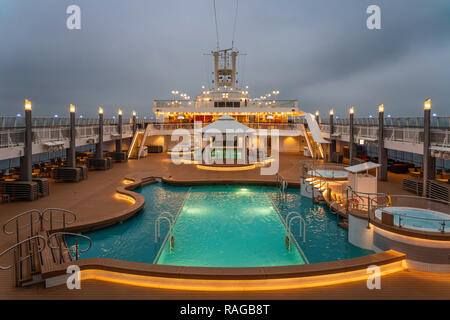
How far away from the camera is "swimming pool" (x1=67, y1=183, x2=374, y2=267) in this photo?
7145 millimetres

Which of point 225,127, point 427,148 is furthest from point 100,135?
point 427,148

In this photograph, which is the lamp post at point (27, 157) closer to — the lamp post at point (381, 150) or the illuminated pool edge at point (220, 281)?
the illuminated pool edge at point (220, 281)

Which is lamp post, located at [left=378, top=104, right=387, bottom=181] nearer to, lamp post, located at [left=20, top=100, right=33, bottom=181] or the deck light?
the deck light

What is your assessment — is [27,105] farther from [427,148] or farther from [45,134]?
[427,148]

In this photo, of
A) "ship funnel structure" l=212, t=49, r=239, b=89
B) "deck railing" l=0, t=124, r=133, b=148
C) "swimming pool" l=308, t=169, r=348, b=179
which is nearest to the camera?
"deck railing" l=0, t=124, r=133, b=148

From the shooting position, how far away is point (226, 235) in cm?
857

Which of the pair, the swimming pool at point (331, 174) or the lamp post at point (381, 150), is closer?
the swimming pool at point (331, 174)

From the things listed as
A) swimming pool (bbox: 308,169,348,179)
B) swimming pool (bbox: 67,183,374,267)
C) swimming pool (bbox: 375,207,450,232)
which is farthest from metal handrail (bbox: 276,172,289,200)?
swimming pool (bbox: 375,207,450,232)

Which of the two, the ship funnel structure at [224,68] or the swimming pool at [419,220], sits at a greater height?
the ship funnel structure at [224,68]

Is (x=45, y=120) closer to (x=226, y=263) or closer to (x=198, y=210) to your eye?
(x=198, y=210)

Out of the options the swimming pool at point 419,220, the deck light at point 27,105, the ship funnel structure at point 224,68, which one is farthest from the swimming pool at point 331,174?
the ship funnel structure at point 224,68

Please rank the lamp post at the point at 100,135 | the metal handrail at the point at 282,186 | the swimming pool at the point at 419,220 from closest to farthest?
the swimming pool at the point at 419,220
the metal handrail at the point at 282,186
the lamp post at the point at 100,135

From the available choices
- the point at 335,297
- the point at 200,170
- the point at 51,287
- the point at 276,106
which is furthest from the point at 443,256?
the point at 276,106

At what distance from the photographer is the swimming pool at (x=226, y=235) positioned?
23.4 feet
